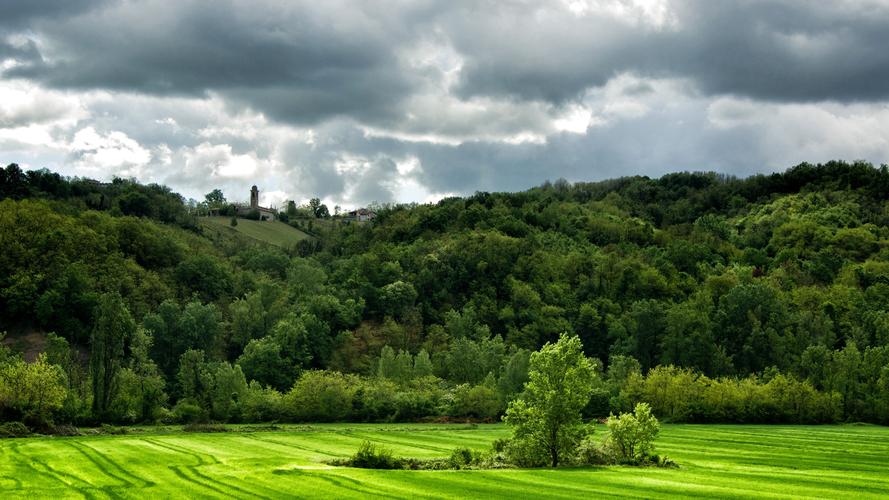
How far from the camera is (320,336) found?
469 feet

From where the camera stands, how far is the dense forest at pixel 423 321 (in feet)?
356

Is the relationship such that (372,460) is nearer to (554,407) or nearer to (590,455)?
(554,407)

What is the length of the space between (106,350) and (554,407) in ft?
220

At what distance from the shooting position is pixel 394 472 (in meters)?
53.5

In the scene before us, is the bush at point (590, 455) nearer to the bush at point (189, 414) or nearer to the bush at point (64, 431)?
the bush at point (64, 431)

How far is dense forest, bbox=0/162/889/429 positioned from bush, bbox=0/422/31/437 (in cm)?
346

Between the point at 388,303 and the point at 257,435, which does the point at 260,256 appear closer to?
the point at 388,303

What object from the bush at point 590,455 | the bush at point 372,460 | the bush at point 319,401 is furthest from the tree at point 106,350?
the bush at point 590,455

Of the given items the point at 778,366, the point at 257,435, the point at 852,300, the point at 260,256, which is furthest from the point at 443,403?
the point at 260,256

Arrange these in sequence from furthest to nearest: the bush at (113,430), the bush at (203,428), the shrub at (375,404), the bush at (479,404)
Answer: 1. the shrub at (375,404)
2. the bush at (479,404)
3. the bush at (203,428)
4. the bush at (113,430)

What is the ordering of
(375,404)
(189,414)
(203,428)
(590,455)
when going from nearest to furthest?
(590,455)
(203,428)
(189,414)
(375,404)

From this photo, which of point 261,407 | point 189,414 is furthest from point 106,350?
point 261,407

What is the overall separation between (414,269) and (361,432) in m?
85.0

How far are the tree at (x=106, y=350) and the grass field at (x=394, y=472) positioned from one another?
20.6 metres
